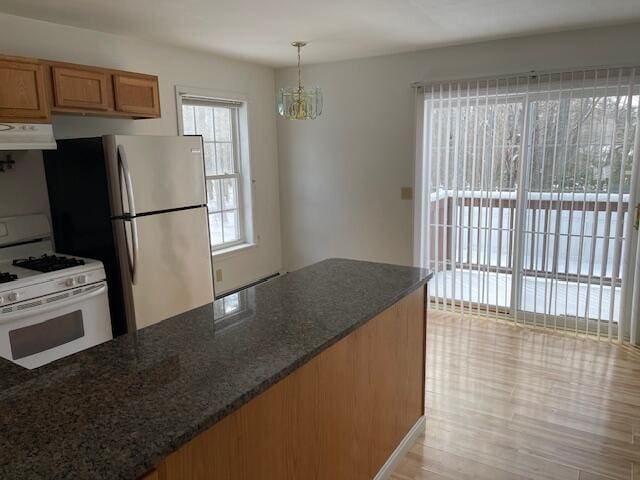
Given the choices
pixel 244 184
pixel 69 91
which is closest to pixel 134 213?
pixel 69 91

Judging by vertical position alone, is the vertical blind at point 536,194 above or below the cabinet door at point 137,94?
below

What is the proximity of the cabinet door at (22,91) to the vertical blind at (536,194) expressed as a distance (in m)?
2.95

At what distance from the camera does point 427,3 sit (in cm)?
275

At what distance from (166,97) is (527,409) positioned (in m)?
3.49

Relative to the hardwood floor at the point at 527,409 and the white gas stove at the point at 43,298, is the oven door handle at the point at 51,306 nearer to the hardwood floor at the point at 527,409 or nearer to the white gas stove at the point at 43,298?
the white gas stove at the point at 43,298

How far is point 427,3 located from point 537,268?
2.28 meters

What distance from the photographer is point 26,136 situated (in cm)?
262

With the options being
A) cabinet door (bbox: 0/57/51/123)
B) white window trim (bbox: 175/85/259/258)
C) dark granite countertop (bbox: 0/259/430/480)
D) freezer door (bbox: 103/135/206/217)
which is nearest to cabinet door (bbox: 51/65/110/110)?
cabinet door (bbox: 0/57/51/123)

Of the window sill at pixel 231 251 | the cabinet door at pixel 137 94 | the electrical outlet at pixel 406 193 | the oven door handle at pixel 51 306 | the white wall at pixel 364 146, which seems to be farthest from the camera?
the window sill at pixel 231 251

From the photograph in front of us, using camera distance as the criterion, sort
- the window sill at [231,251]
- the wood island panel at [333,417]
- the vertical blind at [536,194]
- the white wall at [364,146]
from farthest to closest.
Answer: the window sill at [231,251], the white wall at [364,146], the vertical blind at [536,194], the wood island panel at [333,417]

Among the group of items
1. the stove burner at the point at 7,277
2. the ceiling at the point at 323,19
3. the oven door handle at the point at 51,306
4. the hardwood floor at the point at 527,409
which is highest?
the ceiling at the point at 323,19

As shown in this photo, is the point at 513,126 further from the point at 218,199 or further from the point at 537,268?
the point at 218,199

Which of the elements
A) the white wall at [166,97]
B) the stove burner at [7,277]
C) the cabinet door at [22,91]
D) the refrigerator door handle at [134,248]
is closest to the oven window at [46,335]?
the stove burner at [7,277]

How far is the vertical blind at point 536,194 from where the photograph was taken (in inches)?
134
